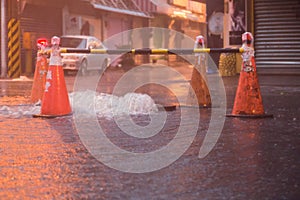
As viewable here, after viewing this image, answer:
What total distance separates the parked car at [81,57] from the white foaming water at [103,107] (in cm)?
1600

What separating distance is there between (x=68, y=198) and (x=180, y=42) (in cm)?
5305

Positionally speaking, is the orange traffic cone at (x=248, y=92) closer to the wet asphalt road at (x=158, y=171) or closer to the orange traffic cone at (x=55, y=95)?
the wet asphalt road at (x=158, y=171)

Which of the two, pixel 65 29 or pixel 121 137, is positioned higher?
pixel 65 29

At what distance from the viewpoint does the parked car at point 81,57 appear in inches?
1053

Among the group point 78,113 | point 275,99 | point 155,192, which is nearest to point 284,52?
point 275,99

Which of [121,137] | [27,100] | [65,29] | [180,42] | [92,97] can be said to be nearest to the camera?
[121,137]

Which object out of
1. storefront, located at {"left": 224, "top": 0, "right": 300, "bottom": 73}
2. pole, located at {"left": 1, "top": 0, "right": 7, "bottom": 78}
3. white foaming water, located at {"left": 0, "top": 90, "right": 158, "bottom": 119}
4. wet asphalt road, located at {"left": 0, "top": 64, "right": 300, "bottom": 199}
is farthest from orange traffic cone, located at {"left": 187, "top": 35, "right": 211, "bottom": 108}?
pole, located at {"left": 1, "top": 0, "right": 7, "bottom": 78}

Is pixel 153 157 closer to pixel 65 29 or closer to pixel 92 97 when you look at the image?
pixel 92 97

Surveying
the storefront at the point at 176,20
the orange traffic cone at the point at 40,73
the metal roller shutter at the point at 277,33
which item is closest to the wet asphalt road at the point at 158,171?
the orange traffic cone at the point at 40,73

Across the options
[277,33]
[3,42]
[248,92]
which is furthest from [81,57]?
[248,92]

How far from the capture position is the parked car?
87.8 feet

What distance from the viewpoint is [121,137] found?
24.5ft

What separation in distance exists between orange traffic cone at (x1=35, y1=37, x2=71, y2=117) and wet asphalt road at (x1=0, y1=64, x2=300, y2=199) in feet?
1.75

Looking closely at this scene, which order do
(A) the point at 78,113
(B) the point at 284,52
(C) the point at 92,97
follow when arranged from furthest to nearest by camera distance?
(B) the point at 284,52 < (C) the point at 92,97 < (A) the point at 78,113
